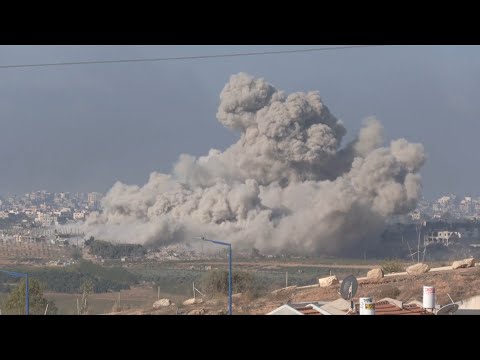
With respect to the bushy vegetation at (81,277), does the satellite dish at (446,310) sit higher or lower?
higher

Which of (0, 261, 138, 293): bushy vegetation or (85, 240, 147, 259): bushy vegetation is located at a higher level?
(85, 240, 147, 259): bushy vegetation

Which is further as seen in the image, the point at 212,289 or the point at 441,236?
the point at 441,236

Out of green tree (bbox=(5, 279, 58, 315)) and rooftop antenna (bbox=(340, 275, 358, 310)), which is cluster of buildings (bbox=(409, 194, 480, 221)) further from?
rooftop antenna (bbox=(340, 275, 358, 310))

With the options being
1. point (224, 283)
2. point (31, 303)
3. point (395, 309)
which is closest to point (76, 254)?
point (224, 283)

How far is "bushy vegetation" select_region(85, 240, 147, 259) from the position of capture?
43750 millimetres

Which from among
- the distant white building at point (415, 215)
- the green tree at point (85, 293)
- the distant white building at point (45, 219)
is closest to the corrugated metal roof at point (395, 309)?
the green tree at point (85, 293)

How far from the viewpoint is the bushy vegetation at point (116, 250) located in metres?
43.8

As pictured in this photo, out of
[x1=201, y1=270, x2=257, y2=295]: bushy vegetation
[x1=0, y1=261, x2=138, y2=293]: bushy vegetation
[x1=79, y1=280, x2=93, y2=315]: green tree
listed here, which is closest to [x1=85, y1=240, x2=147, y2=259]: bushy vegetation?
[x1=0, y1=261, x2=138, y2=293]: bushy vegetation

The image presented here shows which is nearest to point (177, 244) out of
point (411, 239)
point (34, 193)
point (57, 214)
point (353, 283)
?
point (411, 239)

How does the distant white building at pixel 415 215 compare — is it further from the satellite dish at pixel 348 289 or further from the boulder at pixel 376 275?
the satellite dish at pixel 348 289
